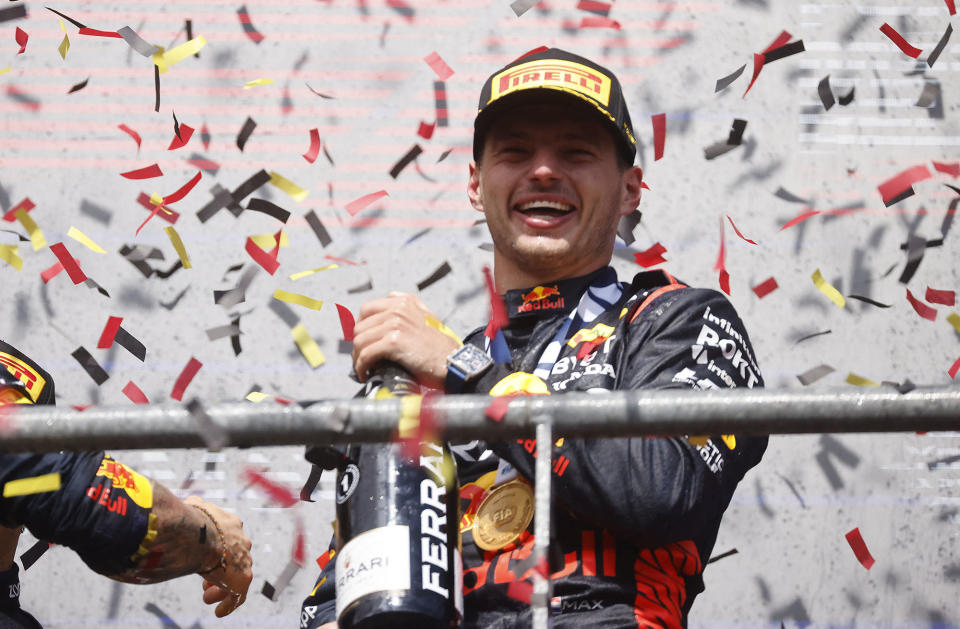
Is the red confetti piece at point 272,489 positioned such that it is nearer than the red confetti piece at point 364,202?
Yes

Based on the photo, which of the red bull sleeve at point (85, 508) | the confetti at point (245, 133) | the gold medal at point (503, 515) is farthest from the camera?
the confetti at point (245, 133)

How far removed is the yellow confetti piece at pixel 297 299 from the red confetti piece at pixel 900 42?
1.52m

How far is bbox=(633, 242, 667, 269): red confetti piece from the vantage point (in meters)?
2.77

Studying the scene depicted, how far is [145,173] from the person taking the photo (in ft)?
9.91

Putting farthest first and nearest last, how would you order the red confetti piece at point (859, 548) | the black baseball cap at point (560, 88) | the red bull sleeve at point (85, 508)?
the red confetti piece at point (859, 548) → the black baseball cap at point (560, 88) → the red bull sleeve at point (85, 508)

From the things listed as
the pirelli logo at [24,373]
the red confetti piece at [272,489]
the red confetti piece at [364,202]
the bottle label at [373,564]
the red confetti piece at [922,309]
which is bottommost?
the bottle label at [373,564]

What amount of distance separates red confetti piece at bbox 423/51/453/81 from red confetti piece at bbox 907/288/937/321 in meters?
1.21

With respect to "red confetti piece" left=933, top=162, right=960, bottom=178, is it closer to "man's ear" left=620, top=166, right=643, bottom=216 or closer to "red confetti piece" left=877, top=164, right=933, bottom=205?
"red confetti piece" left=877, top=164, right=933, bottom=205

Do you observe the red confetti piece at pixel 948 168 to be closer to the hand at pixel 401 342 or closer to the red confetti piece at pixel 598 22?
the red confetti piece at pixel 598 22

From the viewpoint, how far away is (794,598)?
2.69m

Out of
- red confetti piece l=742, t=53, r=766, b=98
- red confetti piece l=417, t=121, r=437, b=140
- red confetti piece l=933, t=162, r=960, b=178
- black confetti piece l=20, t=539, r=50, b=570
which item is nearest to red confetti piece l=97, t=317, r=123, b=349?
black confetti piece l=20, t=539, r=50, b=570

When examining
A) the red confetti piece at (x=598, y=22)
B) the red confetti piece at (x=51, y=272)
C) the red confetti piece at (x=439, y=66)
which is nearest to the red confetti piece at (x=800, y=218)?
the red confetti piece at (x=598, y=22)

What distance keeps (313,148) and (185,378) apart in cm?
64

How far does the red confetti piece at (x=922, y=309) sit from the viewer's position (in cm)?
277
